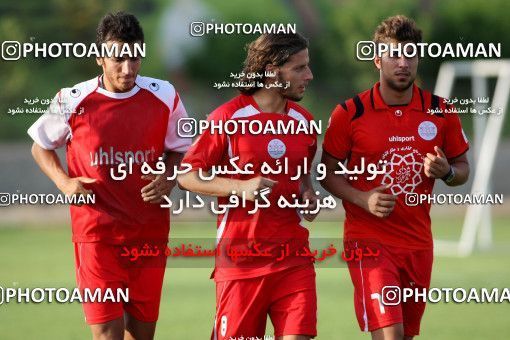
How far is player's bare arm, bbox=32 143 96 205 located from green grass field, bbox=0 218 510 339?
3.55 metres

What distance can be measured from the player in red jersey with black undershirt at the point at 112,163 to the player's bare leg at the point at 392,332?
1.36m

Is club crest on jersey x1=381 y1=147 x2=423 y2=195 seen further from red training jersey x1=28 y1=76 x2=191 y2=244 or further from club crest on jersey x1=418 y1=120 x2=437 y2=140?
red training jersey x1=28 y1=76 x2=191 y2=244

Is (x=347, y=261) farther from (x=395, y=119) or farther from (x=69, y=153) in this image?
(x=69, y=153)

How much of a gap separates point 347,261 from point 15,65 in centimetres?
2255

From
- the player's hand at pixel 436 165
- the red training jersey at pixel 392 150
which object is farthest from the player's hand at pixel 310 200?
the player's hand at pixel 436 165

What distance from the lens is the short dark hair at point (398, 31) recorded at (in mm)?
6758

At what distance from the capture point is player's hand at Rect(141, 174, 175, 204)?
6715 millimetres

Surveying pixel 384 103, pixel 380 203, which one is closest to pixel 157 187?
pixel 380 203

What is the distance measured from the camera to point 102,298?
6699 mm

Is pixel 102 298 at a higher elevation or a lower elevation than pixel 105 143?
lower

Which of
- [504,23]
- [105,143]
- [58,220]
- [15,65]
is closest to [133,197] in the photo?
[105,143]

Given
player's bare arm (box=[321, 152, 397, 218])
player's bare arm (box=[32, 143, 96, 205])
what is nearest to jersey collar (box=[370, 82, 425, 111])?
player's bare arm (box=[321, 152, 397, 218])

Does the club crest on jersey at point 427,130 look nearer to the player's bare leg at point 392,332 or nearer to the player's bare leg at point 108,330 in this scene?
the player's bare leg at point 392,332

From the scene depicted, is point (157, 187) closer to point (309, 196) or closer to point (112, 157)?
point (112, 157)
